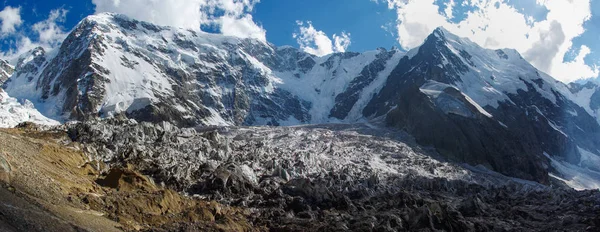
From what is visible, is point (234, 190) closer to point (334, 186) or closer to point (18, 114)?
point (334, 186)

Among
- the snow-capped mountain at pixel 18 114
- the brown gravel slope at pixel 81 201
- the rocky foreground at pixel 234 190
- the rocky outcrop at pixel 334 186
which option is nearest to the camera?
the brown gravel slope at pixel 81 201

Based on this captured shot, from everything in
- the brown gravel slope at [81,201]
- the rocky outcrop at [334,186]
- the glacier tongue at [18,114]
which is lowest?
the brown gravel slope at [81,201]

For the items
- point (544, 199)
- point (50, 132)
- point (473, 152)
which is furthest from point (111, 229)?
point (473, 152)

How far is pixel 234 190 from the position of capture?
71562 mm

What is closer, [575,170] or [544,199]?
[544,199]

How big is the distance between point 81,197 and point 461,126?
5455 inches

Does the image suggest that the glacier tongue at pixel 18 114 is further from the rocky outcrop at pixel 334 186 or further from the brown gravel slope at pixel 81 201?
the brown gravel slope at pixel 81 201

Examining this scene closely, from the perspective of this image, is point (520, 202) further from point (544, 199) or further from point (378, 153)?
point (378, 153)

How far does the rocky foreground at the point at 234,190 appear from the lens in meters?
37.6

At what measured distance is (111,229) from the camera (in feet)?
116

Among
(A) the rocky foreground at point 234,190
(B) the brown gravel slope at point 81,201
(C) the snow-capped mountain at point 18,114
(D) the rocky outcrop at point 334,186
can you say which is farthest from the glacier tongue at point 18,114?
(B) the brown gravel slope at point 81,201

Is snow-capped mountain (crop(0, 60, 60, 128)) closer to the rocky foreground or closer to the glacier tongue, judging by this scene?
the glacier tongue

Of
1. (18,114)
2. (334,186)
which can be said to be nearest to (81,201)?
(334,186)

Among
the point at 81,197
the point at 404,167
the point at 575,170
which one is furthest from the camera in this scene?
the point at 575,170
